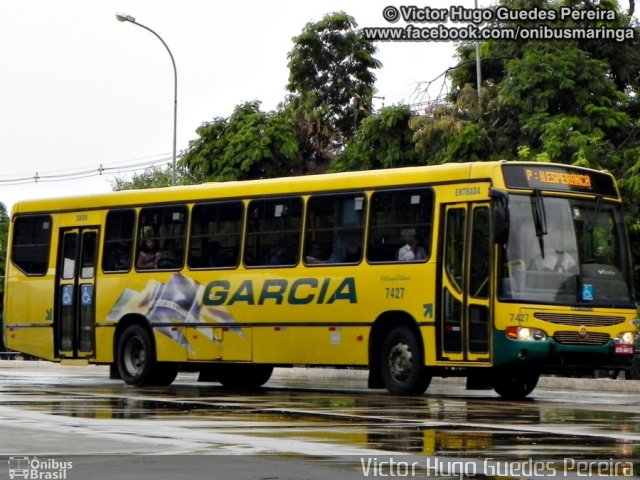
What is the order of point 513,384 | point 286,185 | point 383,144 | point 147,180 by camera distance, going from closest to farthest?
1. point 513,384
2. point 286,185
3. point 383,144
4. point 147,180

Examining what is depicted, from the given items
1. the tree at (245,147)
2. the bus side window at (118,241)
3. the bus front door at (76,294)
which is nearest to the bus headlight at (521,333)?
the bus side window at (118,241)

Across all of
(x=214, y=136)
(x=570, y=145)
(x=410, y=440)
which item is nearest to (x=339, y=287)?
(x=410, y=440)

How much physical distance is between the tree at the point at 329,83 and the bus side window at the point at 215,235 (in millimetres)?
29393

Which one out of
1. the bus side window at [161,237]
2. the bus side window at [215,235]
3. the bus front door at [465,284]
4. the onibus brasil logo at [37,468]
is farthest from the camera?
the bus side window at [161,237]

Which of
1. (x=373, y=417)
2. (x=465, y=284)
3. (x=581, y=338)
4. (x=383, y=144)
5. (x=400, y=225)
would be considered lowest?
(x=373, y=417)

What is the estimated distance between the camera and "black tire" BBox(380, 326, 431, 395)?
21953 millimetres

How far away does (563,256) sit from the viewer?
2127cm

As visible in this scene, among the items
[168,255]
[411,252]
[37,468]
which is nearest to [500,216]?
[411,252]

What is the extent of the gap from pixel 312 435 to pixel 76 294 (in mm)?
14636

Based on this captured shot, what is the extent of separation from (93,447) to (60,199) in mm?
16637

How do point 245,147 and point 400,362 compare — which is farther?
point 245,147

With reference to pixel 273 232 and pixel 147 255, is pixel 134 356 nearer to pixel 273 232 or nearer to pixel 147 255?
pixel 147 255

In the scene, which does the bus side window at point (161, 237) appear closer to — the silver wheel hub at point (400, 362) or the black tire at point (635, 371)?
the silver wheel hub at point (400, 362)

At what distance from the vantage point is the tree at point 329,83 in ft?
181
